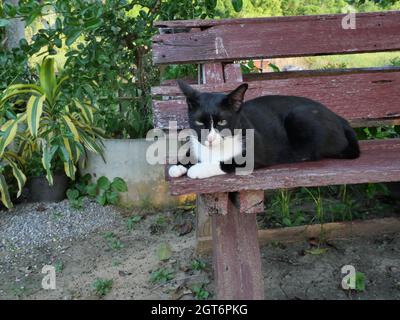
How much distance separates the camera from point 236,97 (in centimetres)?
181

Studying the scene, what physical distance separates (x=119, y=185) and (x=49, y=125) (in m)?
0.65

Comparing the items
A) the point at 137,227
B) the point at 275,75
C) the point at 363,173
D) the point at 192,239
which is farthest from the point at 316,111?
the point at 137,227

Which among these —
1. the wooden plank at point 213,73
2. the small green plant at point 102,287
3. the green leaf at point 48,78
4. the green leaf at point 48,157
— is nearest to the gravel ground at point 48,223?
the green leaf at point 48,157

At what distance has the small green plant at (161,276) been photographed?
2.58m

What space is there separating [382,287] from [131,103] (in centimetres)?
225

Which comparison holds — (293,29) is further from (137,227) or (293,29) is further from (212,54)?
(137,227)

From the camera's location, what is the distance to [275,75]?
2.95 meters

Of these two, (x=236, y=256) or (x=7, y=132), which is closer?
(x=236, y=256)

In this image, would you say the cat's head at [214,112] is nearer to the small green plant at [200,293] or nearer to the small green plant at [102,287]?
the small green plant at [200,293]

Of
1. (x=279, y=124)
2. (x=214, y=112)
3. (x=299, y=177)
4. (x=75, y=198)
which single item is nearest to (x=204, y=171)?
(x=214, y=112)

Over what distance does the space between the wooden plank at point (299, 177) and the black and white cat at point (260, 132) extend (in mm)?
86

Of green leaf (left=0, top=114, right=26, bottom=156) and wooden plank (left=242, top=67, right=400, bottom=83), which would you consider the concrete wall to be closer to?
green leaf (left=0, top=114, right=26, bottom=156)

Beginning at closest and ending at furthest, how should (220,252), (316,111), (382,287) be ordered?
(220,252)
(316,111)
(382,287)

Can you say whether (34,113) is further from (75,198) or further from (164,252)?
(164,252)
